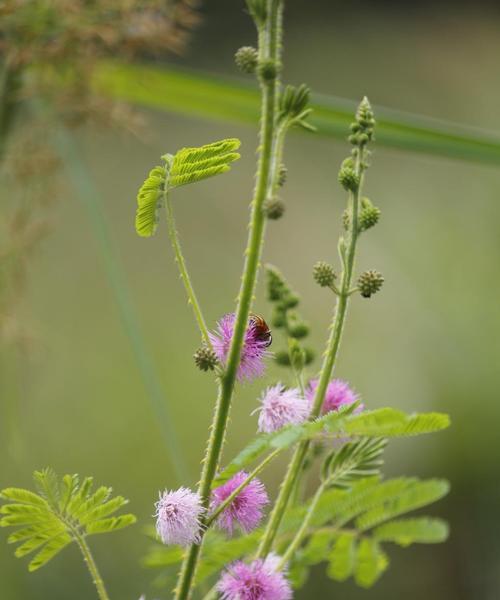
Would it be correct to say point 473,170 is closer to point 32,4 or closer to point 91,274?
point 91,274

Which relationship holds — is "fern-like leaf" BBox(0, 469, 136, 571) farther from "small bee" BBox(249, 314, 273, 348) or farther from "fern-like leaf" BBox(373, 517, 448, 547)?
"fern-like leaf" BBox(373, 517, 448, 547)

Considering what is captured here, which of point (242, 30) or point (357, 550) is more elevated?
point (242, 30)

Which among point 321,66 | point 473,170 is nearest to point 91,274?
point 321,66

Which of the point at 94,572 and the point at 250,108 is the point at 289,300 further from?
the point at 250,108

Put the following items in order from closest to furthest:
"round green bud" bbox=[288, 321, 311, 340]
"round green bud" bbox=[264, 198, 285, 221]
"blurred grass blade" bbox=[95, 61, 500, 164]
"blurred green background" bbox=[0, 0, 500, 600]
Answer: "round green bud" bbox=[264, 198, 285, 221] → "round green bud" bbox=[288, 321, 311, 340] → "blurred grass blade" bbox=[95, 61, 500, 164] → "blurred green background" bbox=[0, 0, 500, 600]

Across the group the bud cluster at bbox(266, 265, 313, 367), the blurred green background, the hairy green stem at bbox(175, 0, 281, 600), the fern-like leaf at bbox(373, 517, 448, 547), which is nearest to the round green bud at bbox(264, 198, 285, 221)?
the hairy green stem at bbox(175, 0, 281, 600)

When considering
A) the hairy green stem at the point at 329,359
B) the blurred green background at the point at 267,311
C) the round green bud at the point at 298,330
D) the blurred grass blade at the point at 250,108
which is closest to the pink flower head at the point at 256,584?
the hairy green stem at the point at 329,359

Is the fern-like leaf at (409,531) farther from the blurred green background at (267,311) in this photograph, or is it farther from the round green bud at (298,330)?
the blurred green background at (267,311)

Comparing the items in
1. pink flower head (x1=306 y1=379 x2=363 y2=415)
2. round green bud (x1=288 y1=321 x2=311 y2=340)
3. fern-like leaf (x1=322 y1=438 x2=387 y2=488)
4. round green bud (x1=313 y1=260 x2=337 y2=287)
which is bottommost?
fern-like leaf (x1=322 y1=438 x2=387 y2=488)
